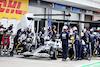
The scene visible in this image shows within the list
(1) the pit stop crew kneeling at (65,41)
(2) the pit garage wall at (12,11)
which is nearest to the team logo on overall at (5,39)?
(1) the pit stop crew kneeling at (65,41)

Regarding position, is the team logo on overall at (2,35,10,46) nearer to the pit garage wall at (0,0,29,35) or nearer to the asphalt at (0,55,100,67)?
the asphalt at (0,55,100,67)

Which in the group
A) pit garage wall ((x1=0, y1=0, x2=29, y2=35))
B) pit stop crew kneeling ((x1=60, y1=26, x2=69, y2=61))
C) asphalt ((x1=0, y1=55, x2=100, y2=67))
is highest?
pit garage wall ((x1=0, y1=0, x2=29, y2=35))

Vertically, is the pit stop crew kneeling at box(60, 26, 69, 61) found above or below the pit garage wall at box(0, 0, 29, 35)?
below

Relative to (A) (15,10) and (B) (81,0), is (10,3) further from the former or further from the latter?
(B) (81,0)

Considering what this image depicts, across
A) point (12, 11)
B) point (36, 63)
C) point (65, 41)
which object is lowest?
point (36, 63)

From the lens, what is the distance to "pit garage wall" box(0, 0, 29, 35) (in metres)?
16.3

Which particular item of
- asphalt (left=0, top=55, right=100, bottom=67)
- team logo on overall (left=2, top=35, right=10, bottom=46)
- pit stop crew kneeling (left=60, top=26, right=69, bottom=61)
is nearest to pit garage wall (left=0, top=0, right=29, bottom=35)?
team logo on overall (left=2, top=35, right=10, bottom=46)

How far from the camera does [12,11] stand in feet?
56.2

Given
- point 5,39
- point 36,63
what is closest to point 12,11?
point 5,39

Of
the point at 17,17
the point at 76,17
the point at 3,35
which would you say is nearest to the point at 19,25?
the point at 17,17

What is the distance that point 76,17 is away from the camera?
2522 centimetres

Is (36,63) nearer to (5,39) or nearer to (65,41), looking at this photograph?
(65,41)

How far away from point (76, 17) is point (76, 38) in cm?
1455

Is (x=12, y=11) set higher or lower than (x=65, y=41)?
higher
